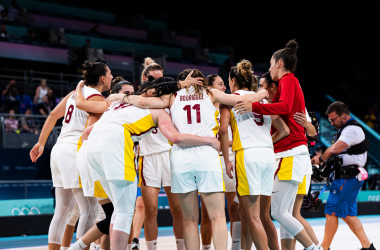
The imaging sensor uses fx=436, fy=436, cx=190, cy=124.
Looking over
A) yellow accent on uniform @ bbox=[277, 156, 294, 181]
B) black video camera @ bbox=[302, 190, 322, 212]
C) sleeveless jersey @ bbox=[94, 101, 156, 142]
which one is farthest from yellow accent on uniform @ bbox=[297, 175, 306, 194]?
sleeveless jersey @ bbox=[94, 101, 156, 142]

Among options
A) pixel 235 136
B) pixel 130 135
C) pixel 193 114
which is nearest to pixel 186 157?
pixel 193 114

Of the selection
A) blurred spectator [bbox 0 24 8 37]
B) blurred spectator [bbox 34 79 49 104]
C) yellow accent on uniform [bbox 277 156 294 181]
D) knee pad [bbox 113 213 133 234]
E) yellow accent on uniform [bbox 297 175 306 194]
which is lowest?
knee pad [bbox 113 213 133 234]

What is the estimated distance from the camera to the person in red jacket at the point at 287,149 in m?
4.20

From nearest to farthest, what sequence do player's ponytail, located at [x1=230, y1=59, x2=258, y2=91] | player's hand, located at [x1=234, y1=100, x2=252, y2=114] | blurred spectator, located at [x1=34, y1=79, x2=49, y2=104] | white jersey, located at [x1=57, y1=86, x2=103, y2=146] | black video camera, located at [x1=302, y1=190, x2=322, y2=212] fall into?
player's hand, located at [x1=234, y1=100, x2=252, y2=114] → player's ponytail, located at [x1=230, y1=59, x2=258, y2=91] → white jersey, located at [x1=57, y1=86, x2=103, y2=146] → black video camera, located at [x1=302, y1=190, x2=322, y2=212] → blurred spectator, located at [x1=34, y1=79, x2=49, y2=104]

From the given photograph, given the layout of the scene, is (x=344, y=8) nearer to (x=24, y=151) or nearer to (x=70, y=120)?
(x=24, y=151)

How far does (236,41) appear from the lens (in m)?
22.8

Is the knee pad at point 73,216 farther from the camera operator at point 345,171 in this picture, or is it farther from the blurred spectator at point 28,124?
the blurred spectator at point 28,124

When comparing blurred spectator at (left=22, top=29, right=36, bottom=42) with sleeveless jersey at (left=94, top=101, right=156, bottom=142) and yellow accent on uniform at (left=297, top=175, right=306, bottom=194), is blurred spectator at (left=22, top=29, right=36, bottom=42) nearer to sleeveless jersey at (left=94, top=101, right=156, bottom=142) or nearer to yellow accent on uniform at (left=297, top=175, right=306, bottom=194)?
sleeveless jersey at (left=94, top=101, right=156, bottom=142)

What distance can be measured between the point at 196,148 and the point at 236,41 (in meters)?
19.6

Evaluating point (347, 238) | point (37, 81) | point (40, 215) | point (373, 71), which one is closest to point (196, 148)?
A: point (347, 238)

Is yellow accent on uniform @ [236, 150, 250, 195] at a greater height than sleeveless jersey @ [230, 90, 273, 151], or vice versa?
sleeveless jersey @ [230, 90, 273, 151]

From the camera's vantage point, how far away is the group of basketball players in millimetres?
3889

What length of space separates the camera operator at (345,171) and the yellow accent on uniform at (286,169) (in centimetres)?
136

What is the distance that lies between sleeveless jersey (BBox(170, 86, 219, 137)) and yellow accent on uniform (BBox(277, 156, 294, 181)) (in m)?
0.90
